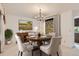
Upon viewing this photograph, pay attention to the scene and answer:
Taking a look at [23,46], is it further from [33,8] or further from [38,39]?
[33,8]

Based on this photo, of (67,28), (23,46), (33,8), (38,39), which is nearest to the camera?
(33,8)

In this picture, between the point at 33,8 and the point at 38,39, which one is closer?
the point at 33,8

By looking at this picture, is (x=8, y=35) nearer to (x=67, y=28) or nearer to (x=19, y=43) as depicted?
(x=19, y=43)

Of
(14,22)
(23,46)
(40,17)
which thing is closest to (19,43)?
(23,46)

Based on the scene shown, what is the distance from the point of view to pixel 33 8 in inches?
91.6

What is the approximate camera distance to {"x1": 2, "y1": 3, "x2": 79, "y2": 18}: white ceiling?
2.16 metres

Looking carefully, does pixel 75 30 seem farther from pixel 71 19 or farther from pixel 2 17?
pixel 2 17

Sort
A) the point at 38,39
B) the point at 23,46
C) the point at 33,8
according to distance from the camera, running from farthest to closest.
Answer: the point at 38,39 → the point at 23,46 → the point at 33,8

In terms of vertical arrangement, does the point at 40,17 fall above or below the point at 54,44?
above

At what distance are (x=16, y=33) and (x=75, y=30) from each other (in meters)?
1.32

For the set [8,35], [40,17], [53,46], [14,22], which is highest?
[40,17]

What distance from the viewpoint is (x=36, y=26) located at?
98.6 inches

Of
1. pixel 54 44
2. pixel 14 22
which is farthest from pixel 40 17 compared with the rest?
pixel 54 44

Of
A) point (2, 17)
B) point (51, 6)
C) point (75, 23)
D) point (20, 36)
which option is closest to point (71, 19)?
point (75, 23)
